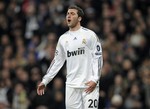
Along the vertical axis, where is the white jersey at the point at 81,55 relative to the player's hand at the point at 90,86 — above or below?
above

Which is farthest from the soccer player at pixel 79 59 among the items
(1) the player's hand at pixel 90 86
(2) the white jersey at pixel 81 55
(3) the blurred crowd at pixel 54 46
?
(3) the blurred crowd at pixel 54 46

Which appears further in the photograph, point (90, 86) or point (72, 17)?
point (72, 17)

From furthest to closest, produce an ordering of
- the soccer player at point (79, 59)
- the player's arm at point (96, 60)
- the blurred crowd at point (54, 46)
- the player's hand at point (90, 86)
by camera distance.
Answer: the blurred crowd at point (54, 46)
the soccer player at point (79, 59)
the player's arm at point (96, 60)
the player's hand at point (90, 86)

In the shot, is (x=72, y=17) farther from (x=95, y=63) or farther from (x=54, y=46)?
(x=54, y=46)

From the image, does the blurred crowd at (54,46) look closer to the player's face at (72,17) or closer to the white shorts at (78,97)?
the white shorts at (78,97)

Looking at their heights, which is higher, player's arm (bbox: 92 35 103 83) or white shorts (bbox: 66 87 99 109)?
player's arm (bbox: 92 35 103 83)

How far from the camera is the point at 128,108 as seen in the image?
1902 cm

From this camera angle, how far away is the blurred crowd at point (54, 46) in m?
19.2

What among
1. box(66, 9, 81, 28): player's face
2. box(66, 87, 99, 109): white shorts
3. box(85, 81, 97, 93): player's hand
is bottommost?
box(66, 87, 99, 109): white shorts

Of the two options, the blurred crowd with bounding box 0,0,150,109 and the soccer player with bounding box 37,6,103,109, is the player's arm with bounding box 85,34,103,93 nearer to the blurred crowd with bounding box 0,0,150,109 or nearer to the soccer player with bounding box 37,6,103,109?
the soccer player with bounding box 37,6,103,109

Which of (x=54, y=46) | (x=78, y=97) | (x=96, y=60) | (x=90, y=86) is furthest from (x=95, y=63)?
(x=54, y=46)

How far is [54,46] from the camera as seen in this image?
2145cm

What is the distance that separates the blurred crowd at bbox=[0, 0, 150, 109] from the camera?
1922 centimetres

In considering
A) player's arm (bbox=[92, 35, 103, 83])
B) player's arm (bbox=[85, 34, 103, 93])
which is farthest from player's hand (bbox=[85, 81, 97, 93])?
player's arm (bbox=[92, 35, 103, 83])
